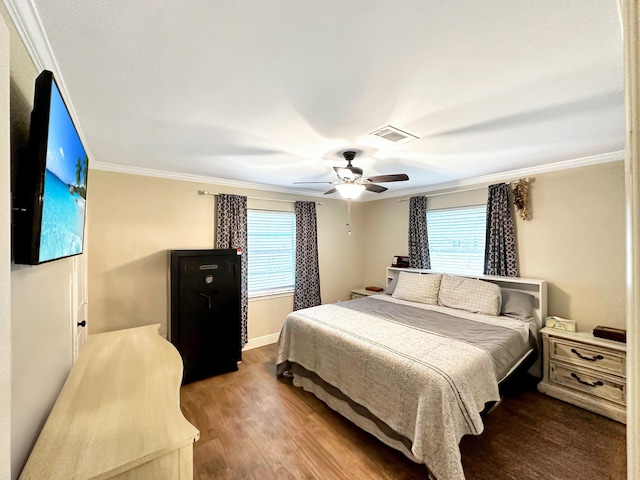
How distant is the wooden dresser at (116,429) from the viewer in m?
0.87

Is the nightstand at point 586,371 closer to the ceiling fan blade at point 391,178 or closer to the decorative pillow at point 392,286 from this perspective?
the decorative pillow at point 392,286

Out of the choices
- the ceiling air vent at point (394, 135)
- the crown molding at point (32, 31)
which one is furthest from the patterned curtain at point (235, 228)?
the crown molding at point (32, 31)

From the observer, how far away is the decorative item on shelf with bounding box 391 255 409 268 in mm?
4387

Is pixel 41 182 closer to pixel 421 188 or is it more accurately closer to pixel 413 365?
pixel 413 365

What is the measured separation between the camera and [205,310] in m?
3.08

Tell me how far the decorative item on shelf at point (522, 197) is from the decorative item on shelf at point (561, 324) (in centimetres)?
116

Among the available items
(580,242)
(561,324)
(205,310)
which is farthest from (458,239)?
(205,310)

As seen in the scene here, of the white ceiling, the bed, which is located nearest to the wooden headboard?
the bed

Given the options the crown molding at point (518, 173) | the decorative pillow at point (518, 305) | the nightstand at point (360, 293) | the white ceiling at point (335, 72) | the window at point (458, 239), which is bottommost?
the nightstand at point (360, 293)

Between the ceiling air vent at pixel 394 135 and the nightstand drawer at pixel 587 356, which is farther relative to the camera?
the nightstand drawer at pixel 587 356

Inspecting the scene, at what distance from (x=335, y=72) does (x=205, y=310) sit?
109 inches

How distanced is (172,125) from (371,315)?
2.60m

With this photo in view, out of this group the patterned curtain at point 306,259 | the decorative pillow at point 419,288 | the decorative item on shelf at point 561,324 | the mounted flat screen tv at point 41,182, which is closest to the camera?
the mounted flat screen tv at point 41,182

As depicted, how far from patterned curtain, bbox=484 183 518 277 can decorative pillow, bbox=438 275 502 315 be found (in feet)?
1.03
